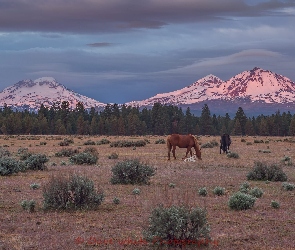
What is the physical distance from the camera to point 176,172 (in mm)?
23922

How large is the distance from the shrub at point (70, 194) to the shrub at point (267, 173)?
9.74 metres

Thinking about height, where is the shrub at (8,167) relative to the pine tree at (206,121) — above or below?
below

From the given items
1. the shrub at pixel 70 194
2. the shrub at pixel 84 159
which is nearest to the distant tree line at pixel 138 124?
the shrub at pixel 84 159

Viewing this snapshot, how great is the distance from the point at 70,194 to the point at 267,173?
35.7 ft

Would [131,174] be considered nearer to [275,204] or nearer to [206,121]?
[275,204]

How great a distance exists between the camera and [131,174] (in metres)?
19.9

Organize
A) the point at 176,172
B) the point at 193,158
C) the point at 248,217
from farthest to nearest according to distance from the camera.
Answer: the point at 193,158 → the point at 176,172 → the point at 248,217

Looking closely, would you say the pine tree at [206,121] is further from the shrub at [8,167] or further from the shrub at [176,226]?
the shrub at [176,226]

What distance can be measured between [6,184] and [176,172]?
28.6ft

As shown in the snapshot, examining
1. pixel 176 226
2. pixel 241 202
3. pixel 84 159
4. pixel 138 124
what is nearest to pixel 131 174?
pixel 241 202

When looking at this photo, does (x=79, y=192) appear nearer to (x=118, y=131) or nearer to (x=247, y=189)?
(x=247, y=189)

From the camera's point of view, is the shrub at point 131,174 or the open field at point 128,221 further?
the shrub at point 131,174

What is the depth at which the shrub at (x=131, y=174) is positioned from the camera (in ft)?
64.6

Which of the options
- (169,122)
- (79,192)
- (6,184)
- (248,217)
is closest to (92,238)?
(79,192)
